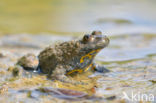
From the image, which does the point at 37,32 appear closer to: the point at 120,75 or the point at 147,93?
the point at 120,75

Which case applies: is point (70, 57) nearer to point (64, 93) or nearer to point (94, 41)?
point (94, 41)

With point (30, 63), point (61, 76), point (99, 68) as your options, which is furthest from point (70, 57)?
point (30, 63)

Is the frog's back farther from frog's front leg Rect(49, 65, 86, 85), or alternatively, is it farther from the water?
the water

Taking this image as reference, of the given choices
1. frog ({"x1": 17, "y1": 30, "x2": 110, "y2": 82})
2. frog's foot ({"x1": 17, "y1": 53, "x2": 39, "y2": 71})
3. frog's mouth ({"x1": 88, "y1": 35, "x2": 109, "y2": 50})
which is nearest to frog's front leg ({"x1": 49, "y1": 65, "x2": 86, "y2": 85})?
frog ({"x1": 17, "y1": 30, "x2": 110, "y2": 82})

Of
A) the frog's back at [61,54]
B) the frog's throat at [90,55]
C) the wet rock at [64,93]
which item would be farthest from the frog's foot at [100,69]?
the wet rock at [64,93]

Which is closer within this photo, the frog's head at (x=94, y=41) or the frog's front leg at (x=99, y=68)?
the frog's head at (x=94, y=41)

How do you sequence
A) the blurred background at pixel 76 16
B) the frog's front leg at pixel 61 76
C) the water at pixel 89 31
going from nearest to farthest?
the water at pixel 89 31, the frog's front leg at pixel 61 76, the blurred background at pixel 76 16

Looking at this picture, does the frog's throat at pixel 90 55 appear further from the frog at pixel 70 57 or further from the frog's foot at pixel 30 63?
the frog's foot at pixel 30 63

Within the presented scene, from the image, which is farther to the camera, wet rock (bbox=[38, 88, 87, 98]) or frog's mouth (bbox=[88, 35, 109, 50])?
frog's mouth (bbox=[88, 35, 109, 50])
